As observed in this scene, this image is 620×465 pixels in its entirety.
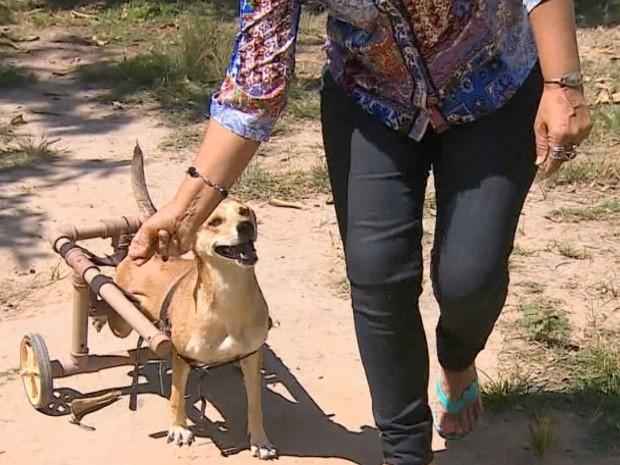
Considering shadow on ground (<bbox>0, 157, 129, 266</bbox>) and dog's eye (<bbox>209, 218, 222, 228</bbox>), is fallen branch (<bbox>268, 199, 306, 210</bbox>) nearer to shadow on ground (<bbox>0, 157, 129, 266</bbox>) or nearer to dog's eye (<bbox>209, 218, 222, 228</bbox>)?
shadow on ground (<bbox>0, 157, 129, 266</bbox>)

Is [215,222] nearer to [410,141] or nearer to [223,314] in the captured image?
[223,314]

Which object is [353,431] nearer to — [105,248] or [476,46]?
[476,46]

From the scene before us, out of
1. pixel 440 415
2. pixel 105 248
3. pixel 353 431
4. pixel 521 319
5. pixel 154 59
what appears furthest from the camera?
pixel 154 59

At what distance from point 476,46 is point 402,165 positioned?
297 mm

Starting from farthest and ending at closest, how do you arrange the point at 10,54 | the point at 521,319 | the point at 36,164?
the point at 10,54, the point at 36,164, the point at 521,319

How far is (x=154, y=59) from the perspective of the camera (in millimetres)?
7090

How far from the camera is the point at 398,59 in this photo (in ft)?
8.14

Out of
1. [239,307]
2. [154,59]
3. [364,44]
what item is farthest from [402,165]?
[154,59]

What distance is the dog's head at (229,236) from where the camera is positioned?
3.10 metres

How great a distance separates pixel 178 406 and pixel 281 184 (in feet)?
6.71

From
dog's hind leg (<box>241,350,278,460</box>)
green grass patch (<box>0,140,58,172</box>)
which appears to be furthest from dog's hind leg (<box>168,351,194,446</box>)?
green grass patch (<box>0,140,58,172</box>)

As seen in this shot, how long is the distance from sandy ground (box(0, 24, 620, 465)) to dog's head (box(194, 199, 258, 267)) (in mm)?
542

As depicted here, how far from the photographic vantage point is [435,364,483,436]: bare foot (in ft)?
10.0

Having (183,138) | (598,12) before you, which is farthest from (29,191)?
(598,12)
